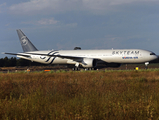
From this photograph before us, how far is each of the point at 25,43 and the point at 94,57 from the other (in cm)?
1759

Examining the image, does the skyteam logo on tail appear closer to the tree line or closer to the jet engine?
the jet engine

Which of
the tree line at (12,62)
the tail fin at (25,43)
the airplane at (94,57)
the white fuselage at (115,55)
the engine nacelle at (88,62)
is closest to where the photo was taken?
the white fuselage at (115,55)

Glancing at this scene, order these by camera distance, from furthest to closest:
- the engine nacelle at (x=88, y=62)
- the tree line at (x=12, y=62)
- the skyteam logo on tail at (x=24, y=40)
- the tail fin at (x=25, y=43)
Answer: the tree line at (x=12, y=62), the skyteam logo on tail at (x=24, y=40), the tail fin at (x=25, y=43), the engine nacelle at (x=88, y=62)

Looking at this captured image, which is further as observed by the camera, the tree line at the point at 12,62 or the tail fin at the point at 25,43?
the tree line at the point at 12,62

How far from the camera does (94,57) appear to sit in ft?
122

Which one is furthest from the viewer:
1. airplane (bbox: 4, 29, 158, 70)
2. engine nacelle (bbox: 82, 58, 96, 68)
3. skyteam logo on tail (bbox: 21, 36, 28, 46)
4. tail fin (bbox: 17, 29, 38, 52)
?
skyteam logo on tail (bbox: 21, 36, 28, 46)

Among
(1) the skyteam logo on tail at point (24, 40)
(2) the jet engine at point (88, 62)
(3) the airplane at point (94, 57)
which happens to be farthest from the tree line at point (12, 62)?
(2) the jet engine at point (88, 62)

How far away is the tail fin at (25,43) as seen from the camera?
44.9 meters

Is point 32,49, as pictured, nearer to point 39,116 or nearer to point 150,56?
point 150,56

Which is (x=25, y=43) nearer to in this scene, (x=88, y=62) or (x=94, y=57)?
(x=88, y=62)

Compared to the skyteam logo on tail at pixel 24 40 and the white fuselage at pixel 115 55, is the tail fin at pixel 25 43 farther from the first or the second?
the white fuselage at pixel 115 55

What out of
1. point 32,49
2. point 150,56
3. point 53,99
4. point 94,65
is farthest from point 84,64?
point 53,99

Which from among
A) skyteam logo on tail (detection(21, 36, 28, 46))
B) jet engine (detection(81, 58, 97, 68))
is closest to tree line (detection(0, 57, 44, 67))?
skyteam logo on tail (detection(21, 36, 28, 46))

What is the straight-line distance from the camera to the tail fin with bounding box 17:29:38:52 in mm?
44938
